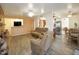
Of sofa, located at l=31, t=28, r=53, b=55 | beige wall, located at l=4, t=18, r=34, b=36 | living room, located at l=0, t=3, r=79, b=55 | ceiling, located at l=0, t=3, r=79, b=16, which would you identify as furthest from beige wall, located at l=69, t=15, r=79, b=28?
beige wall, located at l=4, t=18, r=34, b=36

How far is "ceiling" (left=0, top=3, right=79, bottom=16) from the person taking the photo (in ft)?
7.26

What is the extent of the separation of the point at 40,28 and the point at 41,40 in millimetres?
208

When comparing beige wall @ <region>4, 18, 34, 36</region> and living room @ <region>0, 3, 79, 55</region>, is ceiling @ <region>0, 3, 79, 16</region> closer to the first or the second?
living room @ <region>0, 3, 79, 55</region>

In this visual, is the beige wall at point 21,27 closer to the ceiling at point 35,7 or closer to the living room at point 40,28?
the living room at point 40,28

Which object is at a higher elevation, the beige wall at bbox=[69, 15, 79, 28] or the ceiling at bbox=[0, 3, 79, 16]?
the ceiling at bbox=[0, 3, 79, 16]

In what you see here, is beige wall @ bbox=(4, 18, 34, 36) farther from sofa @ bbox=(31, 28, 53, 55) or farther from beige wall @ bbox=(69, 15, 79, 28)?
beige wall @ bbox=(69, 15, 79, 28)

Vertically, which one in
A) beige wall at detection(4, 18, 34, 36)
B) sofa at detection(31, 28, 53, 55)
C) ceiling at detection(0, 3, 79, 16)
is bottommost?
sofa at detection(31, 28, 53, 55)

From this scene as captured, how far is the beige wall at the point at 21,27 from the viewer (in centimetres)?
221

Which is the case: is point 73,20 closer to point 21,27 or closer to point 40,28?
point 40,28

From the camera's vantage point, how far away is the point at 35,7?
2217 mm

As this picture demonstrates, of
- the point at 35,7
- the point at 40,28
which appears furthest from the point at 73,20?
the point at 35,7

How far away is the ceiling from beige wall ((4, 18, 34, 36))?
0.12m

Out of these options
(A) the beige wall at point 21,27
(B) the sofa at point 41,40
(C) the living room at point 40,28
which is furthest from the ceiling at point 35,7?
(B) the sofa at point 41,40
